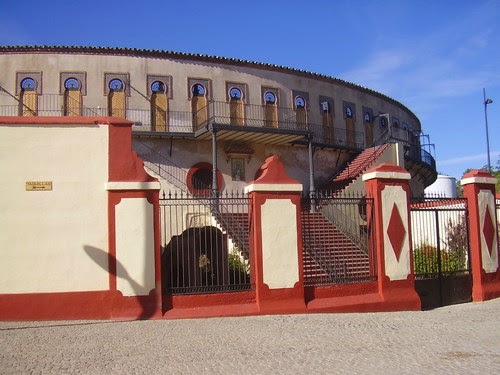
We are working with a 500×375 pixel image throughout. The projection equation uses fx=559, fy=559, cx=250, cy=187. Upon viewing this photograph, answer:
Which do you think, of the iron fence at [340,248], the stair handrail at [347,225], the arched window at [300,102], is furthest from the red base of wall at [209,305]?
the arched window at [300,102]

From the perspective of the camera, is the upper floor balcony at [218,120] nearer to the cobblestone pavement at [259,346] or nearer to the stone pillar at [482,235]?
the stone pillar at [482,235]

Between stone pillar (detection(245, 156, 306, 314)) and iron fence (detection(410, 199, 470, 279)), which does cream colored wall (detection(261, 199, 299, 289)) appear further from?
iron fence (detection(410, 199, 470, 279))

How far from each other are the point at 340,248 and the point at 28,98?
15.5 m

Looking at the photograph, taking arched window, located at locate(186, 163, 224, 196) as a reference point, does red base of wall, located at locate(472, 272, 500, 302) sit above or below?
below

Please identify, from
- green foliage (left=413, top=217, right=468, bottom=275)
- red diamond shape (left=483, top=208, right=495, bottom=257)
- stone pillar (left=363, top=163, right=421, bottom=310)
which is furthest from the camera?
green foliage (left=413, top=217, right=468, bottom=275)

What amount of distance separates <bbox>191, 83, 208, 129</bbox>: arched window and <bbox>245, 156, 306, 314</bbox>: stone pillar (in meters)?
14.2

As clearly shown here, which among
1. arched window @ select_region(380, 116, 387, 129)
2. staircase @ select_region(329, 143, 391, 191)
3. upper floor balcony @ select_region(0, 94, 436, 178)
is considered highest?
arched window @ select_region(380, 116, 387, 129)

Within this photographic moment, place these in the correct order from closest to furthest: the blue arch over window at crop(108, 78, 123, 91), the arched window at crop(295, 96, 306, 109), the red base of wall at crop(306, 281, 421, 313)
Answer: the red base of wall at crop(306, 281, 421, 313) < the blue arch over window at crop(108, 78, 123, 91) < the arched window at crop(295, 96, 306, 109)

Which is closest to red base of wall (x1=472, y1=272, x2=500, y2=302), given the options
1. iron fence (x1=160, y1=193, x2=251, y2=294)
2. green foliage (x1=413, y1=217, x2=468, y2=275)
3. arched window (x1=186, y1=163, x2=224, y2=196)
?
green foliage (x1=413, y1=217, x2=468, y2=275)

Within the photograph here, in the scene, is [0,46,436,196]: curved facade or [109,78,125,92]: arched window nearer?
[0,46,436,196]: curved facade

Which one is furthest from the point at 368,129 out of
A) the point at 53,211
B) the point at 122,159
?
the point at 53,211

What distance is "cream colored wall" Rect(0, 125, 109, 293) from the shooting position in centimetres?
1033

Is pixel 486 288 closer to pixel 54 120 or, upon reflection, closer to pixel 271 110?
pixel 54 120

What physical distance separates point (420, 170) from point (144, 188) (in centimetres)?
2800
